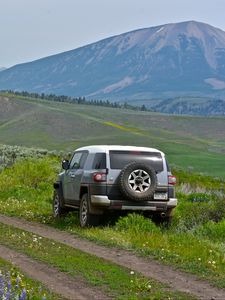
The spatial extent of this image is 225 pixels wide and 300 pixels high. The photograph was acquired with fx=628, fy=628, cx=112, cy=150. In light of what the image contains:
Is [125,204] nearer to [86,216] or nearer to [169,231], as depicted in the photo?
[86,216]

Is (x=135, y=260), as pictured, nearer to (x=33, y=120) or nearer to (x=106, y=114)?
(x=33, y=120)

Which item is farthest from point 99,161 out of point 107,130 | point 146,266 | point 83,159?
point 107,130

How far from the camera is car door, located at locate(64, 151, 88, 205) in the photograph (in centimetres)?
1611

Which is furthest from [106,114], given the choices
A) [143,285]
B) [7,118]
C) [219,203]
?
[143,285]

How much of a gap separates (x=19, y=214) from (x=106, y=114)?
142 metres

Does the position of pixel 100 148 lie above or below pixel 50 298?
above

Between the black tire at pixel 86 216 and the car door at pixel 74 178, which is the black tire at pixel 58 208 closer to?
the car door at pixel 74 178

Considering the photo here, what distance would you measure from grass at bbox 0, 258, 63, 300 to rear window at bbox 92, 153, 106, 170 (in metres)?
5.08

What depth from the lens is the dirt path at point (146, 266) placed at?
8.71 meters

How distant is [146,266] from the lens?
411 inches

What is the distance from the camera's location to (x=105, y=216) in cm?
1628

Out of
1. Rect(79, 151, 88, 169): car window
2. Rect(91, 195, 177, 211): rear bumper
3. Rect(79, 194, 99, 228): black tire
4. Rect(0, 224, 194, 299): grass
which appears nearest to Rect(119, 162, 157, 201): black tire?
Rect(91, 195, 177, 211): rear bumper

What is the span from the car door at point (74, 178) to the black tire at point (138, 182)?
1.73 metres

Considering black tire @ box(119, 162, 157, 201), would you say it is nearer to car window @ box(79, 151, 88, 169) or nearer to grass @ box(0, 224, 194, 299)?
car window @ box(79, 151, 88, 169)
